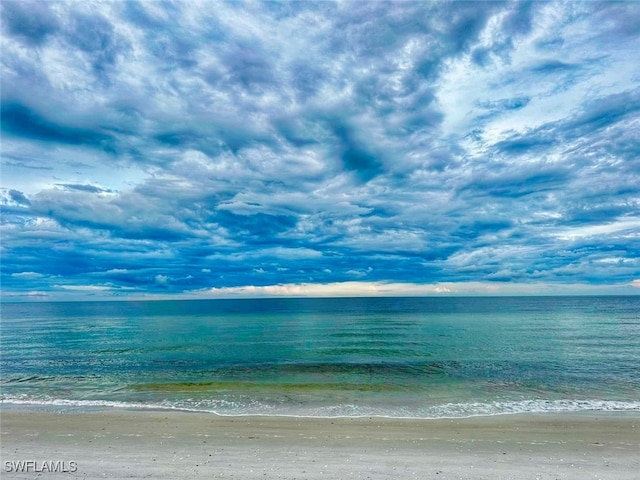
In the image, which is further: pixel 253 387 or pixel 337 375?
pixel 337 375

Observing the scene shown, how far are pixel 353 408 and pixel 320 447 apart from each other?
6.36 metres

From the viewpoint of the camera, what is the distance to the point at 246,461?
13.4m

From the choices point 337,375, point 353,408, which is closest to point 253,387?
point 337,375

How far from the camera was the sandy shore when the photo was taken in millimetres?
12508

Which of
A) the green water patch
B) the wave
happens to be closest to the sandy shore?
the wave

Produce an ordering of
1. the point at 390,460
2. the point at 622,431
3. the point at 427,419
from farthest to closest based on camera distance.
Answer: the point at 427,419 < the point at 622,431 < the point at 390,460

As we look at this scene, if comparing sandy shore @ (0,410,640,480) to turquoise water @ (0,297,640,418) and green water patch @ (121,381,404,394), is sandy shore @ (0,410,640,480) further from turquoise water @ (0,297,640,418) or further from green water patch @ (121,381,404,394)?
green water patch @ (121,381,404,394)

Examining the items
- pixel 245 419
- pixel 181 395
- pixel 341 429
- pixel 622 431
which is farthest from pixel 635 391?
pixel 181 395

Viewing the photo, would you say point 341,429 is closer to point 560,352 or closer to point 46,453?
point 46,453

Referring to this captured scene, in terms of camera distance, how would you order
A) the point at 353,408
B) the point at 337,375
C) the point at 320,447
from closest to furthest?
the point at 320,447, the point at 353,408, the point at 337,375

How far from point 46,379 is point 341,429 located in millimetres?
25438

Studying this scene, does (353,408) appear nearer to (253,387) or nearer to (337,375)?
(253,387)

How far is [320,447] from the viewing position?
48.0 feet

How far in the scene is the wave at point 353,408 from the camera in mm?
19641
